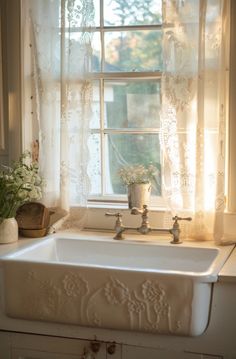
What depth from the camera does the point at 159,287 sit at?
1945 millimetres

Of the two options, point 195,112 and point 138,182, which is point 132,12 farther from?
point 138,182

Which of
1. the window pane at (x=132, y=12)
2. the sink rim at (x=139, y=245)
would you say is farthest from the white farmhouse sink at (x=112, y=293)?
the window pane at (x=132, y=12)

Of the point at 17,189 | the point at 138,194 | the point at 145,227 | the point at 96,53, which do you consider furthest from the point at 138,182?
the point at 96,53

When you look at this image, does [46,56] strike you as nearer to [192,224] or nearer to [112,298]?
[192,224]

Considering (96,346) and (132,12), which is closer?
(96,346)

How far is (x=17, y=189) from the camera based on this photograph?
246cm

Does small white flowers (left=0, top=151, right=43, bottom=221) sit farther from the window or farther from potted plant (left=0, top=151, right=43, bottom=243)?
the window

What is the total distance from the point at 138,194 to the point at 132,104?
47 cm

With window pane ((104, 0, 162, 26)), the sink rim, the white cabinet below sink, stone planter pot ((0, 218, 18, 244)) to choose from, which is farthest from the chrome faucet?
window pane ((104, 0, 162, 26))

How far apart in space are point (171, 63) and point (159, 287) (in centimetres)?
99

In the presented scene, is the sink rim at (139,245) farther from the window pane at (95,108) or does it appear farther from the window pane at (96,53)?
the window pane at (96,53)

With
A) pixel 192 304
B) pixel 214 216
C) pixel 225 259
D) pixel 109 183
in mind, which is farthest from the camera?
pixel 109 183

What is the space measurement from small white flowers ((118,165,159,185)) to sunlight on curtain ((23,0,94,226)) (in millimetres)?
180

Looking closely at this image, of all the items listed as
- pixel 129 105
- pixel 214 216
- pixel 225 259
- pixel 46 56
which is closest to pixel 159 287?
pixel 225 259
